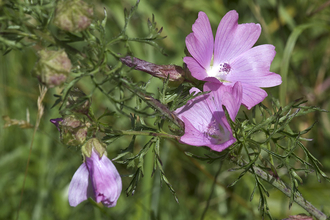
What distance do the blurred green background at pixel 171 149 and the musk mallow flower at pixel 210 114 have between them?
0.77 metres

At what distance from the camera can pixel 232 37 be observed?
1504mm

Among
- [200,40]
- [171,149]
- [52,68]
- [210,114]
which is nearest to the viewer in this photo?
[52,68]

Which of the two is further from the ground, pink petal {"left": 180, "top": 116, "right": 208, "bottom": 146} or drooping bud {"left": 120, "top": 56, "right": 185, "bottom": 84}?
drooping bud {"left": 120, "top": 56, "right": 185, "bottom": 84}

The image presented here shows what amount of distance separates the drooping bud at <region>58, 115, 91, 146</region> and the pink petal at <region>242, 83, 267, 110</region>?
0.64m

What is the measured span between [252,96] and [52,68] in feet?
2.53

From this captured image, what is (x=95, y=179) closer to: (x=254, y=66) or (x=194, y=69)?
(x=194, y=69)

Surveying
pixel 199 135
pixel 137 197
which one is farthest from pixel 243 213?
pixel 199 135

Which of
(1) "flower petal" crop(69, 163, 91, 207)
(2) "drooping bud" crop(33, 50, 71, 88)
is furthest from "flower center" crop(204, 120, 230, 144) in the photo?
(2) "drooping bud" crop(33, 50, 71, 88)

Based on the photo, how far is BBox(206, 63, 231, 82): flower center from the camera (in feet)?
5.11

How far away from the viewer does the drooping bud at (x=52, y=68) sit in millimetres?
1116

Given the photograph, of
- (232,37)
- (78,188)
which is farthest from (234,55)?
(78,188)

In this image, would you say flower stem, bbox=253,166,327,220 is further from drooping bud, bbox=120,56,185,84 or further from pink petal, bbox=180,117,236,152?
drooping bud, bbox=120,56,185,84

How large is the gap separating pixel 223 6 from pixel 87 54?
292cm

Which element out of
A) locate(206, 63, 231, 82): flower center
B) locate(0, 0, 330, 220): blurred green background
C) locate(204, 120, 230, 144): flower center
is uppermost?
locate(206, 63, 231, 82): flower center
